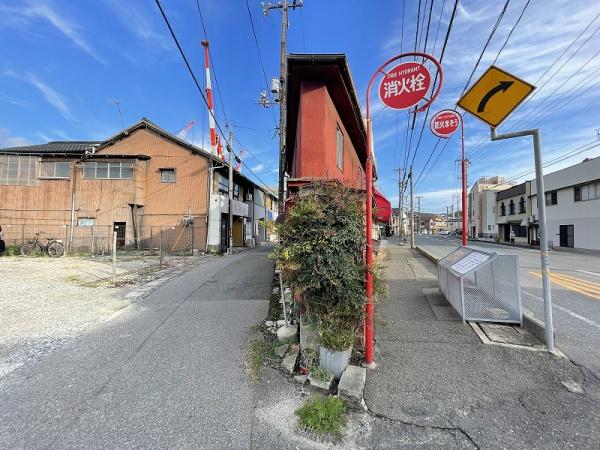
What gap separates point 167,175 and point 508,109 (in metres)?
20.7

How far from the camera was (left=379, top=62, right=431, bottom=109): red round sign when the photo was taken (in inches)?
160

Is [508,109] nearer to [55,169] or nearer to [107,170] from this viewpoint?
[107,170]

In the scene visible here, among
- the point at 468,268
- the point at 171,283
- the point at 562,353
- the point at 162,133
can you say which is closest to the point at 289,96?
the point at 171,283

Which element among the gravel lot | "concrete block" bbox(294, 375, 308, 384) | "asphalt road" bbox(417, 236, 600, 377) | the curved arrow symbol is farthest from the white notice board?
the gravel lot

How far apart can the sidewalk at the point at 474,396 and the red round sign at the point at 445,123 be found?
234 inches

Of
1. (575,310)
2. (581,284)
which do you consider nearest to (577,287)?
(581,284)

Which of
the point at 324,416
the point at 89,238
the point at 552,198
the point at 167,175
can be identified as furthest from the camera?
the point at 552,198

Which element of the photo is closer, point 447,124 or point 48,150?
point 447,124

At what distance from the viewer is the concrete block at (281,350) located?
4380 mm

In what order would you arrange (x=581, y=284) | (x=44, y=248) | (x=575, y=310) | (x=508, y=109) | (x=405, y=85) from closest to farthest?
(x=405, y=85) < (x=508, y=109) < (x=575, y=310) < (x=581, y=284) < (x=44, y=248)

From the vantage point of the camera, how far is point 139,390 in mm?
3516

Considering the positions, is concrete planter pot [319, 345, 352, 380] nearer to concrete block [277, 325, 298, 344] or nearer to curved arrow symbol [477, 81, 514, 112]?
concrete block [277, 325, 298, 344]

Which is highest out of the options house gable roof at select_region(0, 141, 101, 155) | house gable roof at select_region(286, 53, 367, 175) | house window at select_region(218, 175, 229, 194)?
house gable roof at select_region(0, 141, 101, 155)

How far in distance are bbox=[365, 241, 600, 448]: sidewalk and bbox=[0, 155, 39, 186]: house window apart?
81.4 feet
